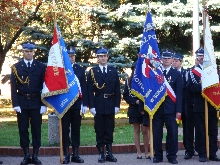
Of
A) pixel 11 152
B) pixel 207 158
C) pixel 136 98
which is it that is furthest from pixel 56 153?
pixel 207 158

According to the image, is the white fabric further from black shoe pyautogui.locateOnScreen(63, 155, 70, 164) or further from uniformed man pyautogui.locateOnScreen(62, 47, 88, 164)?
black shoe pyautogui.locateOnScreen(63, 155, 70, 164)

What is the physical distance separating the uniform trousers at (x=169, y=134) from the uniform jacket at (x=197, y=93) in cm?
57

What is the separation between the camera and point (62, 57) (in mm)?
10742

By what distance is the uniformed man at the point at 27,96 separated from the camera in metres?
10.4

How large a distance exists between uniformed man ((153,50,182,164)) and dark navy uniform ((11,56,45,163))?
2.23 m

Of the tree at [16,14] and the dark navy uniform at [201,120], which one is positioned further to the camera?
the tree at [16,14]

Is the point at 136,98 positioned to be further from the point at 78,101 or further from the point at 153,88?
the point at 78,101

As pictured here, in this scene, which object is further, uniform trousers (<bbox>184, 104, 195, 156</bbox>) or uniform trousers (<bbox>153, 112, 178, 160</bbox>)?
uniform trousers (<bbox>184, 104, 195, 156</bbox>)

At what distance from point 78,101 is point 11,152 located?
1979 mm

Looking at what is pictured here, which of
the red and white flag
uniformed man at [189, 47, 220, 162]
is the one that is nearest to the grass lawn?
the red and white flag

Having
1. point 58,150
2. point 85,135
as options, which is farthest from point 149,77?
point 85,135

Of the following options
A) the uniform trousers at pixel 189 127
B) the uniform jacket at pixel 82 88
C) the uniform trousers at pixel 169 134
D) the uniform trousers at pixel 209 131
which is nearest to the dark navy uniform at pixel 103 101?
the uniform jacket at pixel 82 88

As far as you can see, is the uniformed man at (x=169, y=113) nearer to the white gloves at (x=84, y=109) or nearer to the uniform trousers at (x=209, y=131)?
the uniform trousers at (x=209, y=131)

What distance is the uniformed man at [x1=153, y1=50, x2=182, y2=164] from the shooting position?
10.7 m
